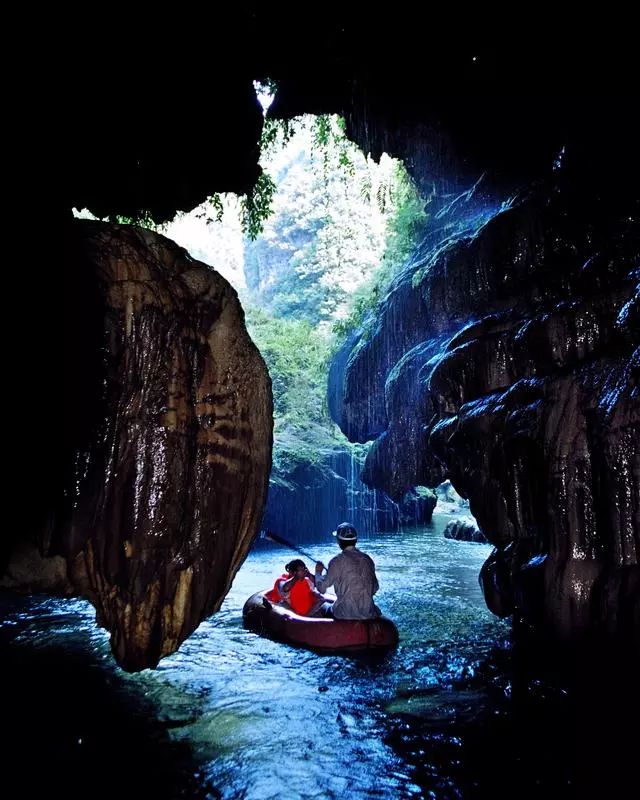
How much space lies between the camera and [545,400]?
6047 mm

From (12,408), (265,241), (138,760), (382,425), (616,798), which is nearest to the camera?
(12,408)

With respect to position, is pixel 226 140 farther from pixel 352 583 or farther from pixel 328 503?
pixel 328 503

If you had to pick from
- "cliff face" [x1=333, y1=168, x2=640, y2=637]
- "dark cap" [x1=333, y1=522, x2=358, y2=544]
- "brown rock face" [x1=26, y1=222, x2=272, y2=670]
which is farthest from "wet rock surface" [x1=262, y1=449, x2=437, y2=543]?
"brown rock face" [x1=26, y1=222, x2=272, y2=670]

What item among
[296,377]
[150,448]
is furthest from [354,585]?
[296,377]

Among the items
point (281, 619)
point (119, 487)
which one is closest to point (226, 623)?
point (281, 619)

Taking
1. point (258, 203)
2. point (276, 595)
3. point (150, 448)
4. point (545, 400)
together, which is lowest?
point (276, 595)

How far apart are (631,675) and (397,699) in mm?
2219

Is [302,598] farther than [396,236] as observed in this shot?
No

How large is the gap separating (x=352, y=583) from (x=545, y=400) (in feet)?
10.6

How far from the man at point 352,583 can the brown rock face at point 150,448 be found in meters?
2.78

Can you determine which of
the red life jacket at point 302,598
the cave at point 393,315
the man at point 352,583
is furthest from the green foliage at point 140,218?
the red life jacket at point 302,598

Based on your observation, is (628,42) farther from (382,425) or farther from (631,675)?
(382,425)

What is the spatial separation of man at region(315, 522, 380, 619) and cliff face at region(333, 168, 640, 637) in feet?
5.84

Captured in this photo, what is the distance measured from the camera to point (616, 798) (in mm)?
3227
